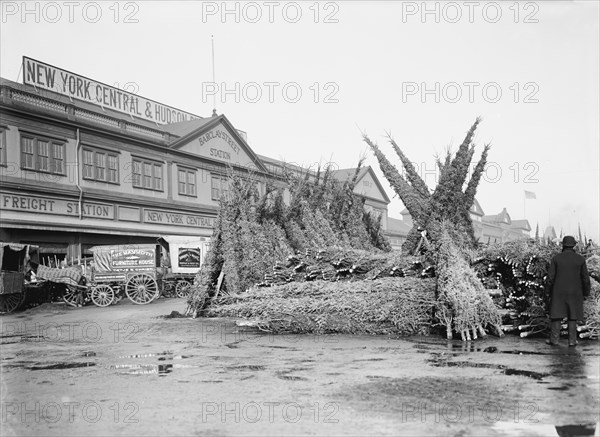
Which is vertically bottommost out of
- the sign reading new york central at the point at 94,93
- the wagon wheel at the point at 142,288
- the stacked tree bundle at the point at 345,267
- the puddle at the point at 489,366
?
the puddle at the point at 489,366

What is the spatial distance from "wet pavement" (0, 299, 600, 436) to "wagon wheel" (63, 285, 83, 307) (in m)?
11.3

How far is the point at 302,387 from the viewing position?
22.3 feet

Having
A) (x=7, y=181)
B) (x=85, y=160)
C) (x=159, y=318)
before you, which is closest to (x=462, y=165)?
(x=159, y=318)

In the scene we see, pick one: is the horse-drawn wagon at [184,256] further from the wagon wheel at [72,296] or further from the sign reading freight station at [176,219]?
the wagon wheel at [72,296]

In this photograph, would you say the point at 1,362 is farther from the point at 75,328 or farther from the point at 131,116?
the point at 131,116

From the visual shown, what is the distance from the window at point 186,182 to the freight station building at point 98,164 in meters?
0.08

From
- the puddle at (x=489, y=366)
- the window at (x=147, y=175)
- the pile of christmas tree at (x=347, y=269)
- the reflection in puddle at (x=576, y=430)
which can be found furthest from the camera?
the window at (x=147, y=175)

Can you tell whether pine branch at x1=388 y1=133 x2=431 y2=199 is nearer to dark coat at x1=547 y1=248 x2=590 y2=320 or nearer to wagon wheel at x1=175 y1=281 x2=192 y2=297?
dark coat at x1=547 y1=248 x2=590 y2=320

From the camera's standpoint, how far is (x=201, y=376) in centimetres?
771

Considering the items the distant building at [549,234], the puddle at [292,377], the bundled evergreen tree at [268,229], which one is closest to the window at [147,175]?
the bundled evergreen tree at [268,229]

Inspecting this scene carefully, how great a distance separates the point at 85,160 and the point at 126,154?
10.0 feet

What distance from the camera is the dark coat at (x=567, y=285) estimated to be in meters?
9.22

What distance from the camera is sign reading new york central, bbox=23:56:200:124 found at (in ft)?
100.0

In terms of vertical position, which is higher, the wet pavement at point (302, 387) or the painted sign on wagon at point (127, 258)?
the painted sign on wagon at point (127, 258)
